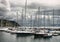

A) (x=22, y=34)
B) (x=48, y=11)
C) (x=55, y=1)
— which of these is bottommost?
(x=22, y=34)

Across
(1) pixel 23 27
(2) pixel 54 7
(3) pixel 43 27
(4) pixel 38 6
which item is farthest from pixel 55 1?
(1) pixel 23 27

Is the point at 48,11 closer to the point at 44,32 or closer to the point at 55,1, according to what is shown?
the point at 55,1

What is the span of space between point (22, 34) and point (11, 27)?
271mm

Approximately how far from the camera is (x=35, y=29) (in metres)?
3.05

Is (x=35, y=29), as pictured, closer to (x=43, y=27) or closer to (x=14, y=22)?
(x=43, y=27)

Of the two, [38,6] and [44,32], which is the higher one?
[38,6]

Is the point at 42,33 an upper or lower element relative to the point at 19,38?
upper

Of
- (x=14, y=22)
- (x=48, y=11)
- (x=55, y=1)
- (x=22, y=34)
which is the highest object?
(x=55, y=1)

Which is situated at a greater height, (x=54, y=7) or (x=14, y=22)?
(x=54, y=7)

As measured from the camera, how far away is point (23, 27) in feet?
9.95

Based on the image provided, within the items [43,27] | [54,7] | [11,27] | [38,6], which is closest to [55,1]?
[54,7]

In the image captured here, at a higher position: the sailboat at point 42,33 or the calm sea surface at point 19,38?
the sailboat at point 42,33

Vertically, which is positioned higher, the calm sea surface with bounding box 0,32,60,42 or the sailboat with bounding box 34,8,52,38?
the sailboat with bounding box 34,8,52,38

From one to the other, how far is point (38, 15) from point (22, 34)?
1.70ft
